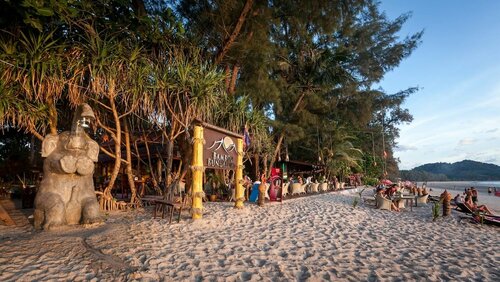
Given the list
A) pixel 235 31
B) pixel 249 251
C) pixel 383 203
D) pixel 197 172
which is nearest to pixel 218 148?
pixel 197 172

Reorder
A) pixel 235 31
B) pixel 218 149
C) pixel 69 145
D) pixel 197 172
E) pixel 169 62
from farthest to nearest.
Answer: pixel 235 31, pixel 169 62, pixel 218 149, pixel 197 172, pixel 69 145

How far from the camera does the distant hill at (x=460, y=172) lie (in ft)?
313

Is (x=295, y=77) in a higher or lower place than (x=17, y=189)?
higher

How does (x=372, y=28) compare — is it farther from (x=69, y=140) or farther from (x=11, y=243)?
(x=11, y=243)

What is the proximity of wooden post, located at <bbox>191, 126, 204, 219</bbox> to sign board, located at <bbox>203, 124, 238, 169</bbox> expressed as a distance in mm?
253

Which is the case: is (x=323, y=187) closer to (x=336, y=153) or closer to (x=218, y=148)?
(x=336, y=153)

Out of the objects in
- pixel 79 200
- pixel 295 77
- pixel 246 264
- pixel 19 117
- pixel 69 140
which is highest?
pixel 295 77

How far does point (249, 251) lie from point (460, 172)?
457 feet

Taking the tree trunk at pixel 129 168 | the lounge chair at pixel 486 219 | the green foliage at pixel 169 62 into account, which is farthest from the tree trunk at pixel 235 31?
the lounge chair at pixel 486 219

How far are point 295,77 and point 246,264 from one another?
15214 mm

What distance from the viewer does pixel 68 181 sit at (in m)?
6.42

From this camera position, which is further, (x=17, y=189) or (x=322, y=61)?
(x=322, y=61)

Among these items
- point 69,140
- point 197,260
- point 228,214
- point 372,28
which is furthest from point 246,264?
point 372,28

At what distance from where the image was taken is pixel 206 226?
21.2ft
